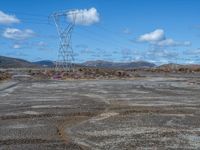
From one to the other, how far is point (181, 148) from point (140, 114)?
342 inches

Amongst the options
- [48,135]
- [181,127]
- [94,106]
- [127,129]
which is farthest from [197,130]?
[94,106]

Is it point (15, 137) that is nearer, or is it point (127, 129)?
point (15, 137)

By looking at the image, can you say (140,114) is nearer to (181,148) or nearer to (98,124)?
(98,124)

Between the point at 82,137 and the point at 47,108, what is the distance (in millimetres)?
10194

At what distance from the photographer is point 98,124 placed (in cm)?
1930

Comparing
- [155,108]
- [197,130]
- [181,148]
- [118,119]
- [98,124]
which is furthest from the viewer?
[155,108]

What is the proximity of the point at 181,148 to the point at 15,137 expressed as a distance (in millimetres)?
5475

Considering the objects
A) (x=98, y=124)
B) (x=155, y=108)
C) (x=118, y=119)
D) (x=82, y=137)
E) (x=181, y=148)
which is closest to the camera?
(x=181, y=148)

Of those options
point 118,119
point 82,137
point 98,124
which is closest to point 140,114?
point 118,119

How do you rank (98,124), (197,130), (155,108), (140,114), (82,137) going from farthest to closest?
(155,108) → (140,114) → (98,124) → (197,130) → (82,137)

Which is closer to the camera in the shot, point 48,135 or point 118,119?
point 48,135

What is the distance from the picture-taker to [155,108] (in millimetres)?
25562

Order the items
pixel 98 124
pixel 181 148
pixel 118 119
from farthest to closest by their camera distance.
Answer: pixel 118 119
pixel 98 124
pixel 181 148

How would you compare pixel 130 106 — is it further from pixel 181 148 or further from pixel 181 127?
pixel 181 148
